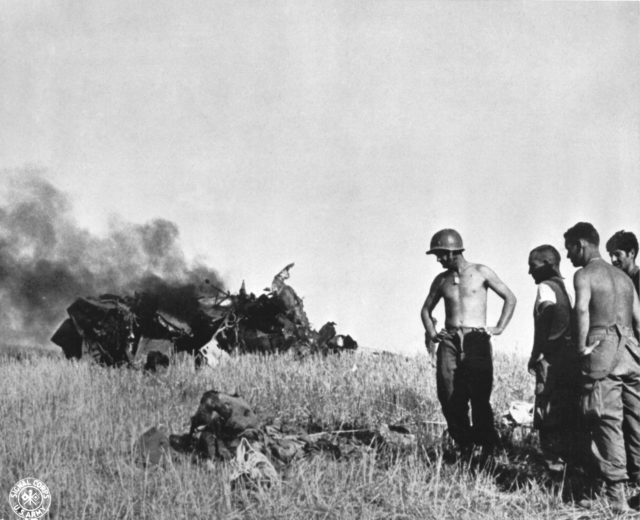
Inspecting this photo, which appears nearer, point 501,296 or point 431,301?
point 501,296

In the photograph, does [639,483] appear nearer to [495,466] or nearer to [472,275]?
[495,466]

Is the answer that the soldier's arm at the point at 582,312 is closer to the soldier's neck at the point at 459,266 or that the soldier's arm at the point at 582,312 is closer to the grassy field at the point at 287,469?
the grassy field at the point at 287,469

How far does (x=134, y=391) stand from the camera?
12.0 meters

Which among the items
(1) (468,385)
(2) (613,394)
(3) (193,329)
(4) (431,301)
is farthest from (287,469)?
(3) (193,329)

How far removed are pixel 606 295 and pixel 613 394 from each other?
33.7 inches

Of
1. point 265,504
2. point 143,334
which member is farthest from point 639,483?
point 143,334

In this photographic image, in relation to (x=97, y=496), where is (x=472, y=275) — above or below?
above

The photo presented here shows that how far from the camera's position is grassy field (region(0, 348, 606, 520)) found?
559 cm

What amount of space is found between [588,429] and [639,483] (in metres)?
0.67

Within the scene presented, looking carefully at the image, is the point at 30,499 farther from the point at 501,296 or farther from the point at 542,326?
the point at 542,326

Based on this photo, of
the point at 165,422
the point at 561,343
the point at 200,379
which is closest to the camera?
the point at 561,343

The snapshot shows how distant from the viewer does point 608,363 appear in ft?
20.0

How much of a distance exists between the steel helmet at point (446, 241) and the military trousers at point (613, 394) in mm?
2035

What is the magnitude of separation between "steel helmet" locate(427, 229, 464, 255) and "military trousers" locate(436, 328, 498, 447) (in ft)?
3.01
